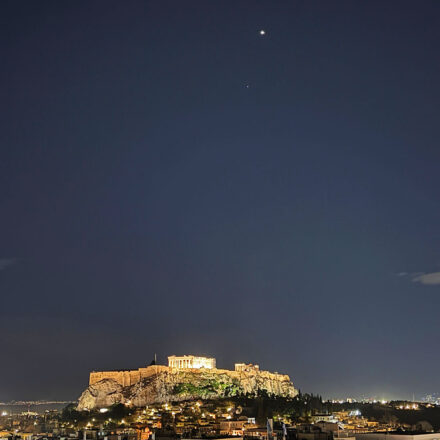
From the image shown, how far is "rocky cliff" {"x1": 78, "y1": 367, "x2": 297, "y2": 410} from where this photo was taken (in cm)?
14704

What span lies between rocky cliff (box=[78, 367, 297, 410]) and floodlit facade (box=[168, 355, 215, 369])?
7.38 m

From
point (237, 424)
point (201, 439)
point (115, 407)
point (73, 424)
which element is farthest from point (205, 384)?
point (201, 439)

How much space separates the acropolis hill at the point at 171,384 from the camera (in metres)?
148

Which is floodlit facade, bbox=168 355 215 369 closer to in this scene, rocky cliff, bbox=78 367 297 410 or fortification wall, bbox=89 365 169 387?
rocky cliff, bbox=78 367 297 410

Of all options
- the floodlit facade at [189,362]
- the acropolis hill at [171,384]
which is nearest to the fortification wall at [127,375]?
the acropolis hill at [171,384]

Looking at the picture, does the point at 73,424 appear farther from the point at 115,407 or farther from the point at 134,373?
the point at 134,373

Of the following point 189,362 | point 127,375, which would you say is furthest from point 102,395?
point 189,362

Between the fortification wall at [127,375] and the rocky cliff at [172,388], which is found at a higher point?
the fortification wall at [127,375]

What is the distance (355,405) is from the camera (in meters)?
163

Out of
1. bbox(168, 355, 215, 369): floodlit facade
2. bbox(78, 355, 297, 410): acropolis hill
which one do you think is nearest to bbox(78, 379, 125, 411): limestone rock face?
bbox(78, 355, 297, 410): acropolis hill

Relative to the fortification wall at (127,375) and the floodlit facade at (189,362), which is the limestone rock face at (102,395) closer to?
the fortification wall at (127,375)

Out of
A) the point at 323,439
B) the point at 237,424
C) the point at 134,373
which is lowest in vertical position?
the point at 323,439

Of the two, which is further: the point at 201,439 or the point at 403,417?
the point at 403,417

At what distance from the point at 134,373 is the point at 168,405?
23895 mm
